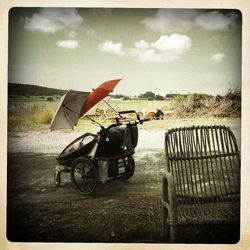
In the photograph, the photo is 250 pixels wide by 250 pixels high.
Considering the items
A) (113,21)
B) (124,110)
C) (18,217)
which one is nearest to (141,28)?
(113,21)

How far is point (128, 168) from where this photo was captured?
2.98 m

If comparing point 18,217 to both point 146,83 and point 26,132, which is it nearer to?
point 26,132

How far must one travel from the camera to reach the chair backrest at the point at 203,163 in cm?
295

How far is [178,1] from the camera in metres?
2.95

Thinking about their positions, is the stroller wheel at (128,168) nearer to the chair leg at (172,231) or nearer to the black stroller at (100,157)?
the black stroller at (100,157)

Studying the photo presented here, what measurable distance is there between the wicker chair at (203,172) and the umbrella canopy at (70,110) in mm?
753

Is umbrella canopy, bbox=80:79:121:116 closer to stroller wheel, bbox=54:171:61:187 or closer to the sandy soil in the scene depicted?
the sandy soil

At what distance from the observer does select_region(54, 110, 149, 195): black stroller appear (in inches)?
116

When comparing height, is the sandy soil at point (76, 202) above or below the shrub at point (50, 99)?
below

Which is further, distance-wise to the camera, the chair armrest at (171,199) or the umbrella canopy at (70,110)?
the umbrella canopy at (70,110)

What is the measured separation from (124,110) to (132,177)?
0.55m

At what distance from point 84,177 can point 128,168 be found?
14.4 inches

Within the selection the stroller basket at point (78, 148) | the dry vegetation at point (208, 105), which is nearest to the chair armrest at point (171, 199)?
the dry vegetation at point (208, 105)

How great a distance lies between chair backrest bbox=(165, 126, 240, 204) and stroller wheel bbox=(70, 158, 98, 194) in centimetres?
62
